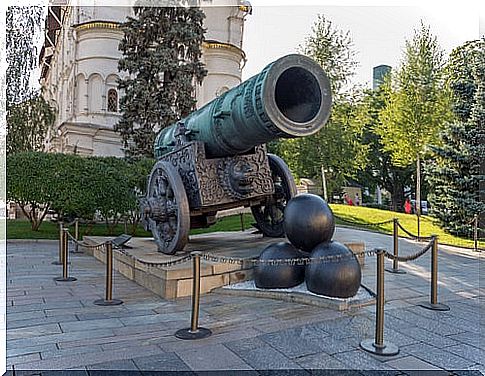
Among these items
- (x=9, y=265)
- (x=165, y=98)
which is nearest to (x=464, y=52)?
(x=165, y=98)

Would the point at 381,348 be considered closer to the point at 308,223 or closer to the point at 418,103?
the point at 308,223

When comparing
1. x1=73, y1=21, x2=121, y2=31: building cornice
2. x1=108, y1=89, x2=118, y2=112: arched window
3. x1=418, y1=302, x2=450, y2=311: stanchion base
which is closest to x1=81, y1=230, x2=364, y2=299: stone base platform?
x1=418, y1=302, x2=450, y2=311: stanchion base

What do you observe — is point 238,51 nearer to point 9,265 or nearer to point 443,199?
point 443,199

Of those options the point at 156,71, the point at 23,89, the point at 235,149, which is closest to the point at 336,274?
the point at 235,149

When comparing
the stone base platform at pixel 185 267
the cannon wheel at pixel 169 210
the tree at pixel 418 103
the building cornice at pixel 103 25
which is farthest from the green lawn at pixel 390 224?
the building cornice at pixel 103 25

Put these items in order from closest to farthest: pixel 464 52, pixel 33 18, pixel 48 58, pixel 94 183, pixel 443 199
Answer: pixel 94 183
pixel 443 199
pixel 464 52
pixel 33 18
pixel 48 58

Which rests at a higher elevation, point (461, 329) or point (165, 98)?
point (165, 98)

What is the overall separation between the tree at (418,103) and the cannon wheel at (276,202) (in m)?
13.7

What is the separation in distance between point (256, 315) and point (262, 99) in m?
2.41

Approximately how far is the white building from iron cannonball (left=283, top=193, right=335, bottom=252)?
1939 centimetres

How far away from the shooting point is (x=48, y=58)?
40500 mm

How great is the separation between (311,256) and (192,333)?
1917mm

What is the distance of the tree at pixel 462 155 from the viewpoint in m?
15.9

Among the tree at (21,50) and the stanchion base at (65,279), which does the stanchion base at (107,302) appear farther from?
the tree at (21,50)
